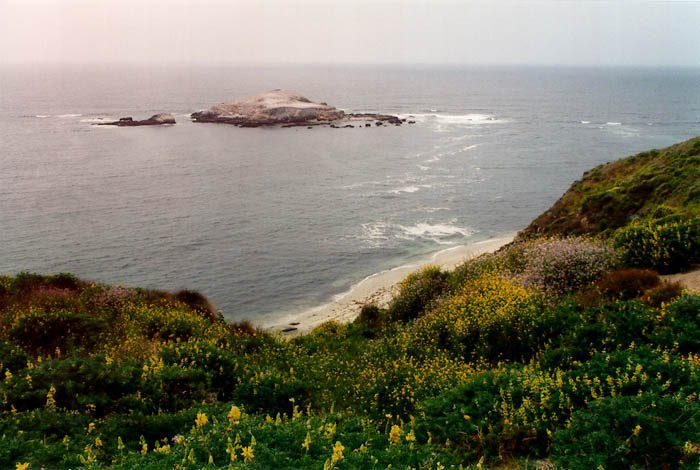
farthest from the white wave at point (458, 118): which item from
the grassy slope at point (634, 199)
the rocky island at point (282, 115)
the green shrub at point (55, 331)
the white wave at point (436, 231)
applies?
the green shrub at point (55, 331)

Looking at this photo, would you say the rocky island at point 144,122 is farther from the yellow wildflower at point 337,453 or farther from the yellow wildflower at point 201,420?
the yellow wildflower at point 337,453

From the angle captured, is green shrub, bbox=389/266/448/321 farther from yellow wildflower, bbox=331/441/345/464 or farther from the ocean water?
yellow wildflower, bbox=331/441/345/464

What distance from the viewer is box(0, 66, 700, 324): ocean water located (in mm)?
39062

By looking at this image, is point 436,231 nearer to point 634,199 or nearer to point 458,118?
point 634,199

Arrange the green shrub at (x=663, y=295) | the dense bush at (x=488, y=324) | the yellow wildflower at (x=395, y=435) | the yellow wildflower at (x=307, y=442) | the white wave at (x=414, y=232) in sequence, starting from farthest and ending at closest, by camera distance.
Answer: the white wave at (x=414, y=232), the dense bush at (x=488, y=324), the green shrub at (x=663, y=295), the yellow wildflower at (x=395, y=435), the yellow wildflower at (x=307, y=442)

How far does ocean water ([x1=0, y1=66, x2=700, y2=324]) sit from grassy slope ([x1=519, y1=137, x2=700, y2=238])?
1434cm

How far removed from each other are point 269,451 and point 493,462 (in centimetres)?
328

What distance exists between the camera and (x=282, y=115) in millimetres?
119188

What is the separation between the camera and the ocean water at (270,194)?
39062mm

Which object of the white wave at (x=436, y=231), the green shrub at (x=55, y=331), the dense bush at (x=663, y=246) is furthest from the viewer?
the white wave at (x=436, y=231)

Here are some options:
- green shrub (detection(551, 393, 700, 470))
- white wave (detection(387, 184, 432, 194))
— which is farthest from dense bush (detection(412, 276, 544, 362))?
white wave (detection(387, 184, 432, 194))

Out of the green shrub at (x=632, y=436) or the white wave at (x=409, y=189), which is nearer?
the green shrub at (x=632, y=436)

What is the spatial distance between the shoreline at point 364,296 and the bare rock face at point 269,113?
271 ft

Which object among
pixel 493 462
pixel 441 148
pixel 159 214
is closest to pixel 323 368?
pixel 493 462
